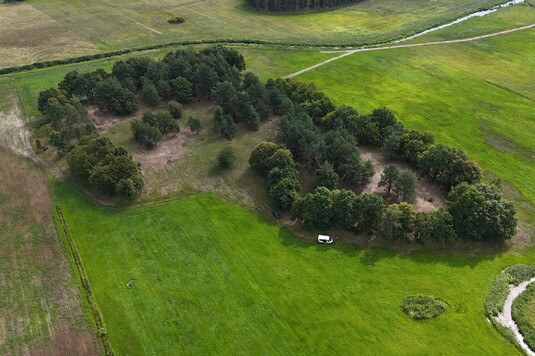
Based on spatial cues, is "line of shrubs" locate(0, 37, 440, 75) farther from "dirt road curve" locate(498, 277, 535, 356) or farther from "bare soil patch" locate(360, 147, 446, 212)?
"dirt road curve" locate(498, 277, 535, 356)

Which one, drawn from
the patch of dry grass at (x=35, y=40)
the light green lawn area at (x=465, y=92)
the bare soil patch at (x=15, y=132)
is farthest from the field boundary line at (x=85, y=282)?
the patch of dry grass at (x=35, y=40)

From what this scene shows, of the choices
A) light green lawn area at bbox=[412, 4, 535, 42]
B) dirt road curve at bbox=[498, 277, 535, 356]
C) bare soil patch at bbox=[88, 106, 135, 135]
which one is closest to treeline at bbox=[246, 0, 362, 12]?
light green lawn area at bbox=[412, 4, 535, 42]

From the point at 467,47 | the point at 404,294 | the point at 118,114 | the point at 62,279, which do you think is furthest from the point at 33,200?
the point at 467,47

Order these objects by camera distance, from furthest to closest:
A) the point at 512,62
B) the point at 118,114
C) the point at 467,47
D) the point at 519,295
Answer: the point at 467,47 < the point at 512,62 < the point at 118,114 < the point at 519,295

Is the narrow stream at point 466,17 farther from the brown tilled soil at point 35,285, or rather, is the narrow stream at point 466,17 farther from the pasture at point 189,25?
the brown tilled soil at point 35,285

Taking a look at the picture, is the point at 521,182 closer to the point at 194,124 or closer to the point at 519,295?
the point at 519,295

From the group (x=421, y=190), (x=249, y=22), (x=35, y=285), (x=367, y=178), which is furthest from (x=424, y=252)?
(x=249, y=22)
